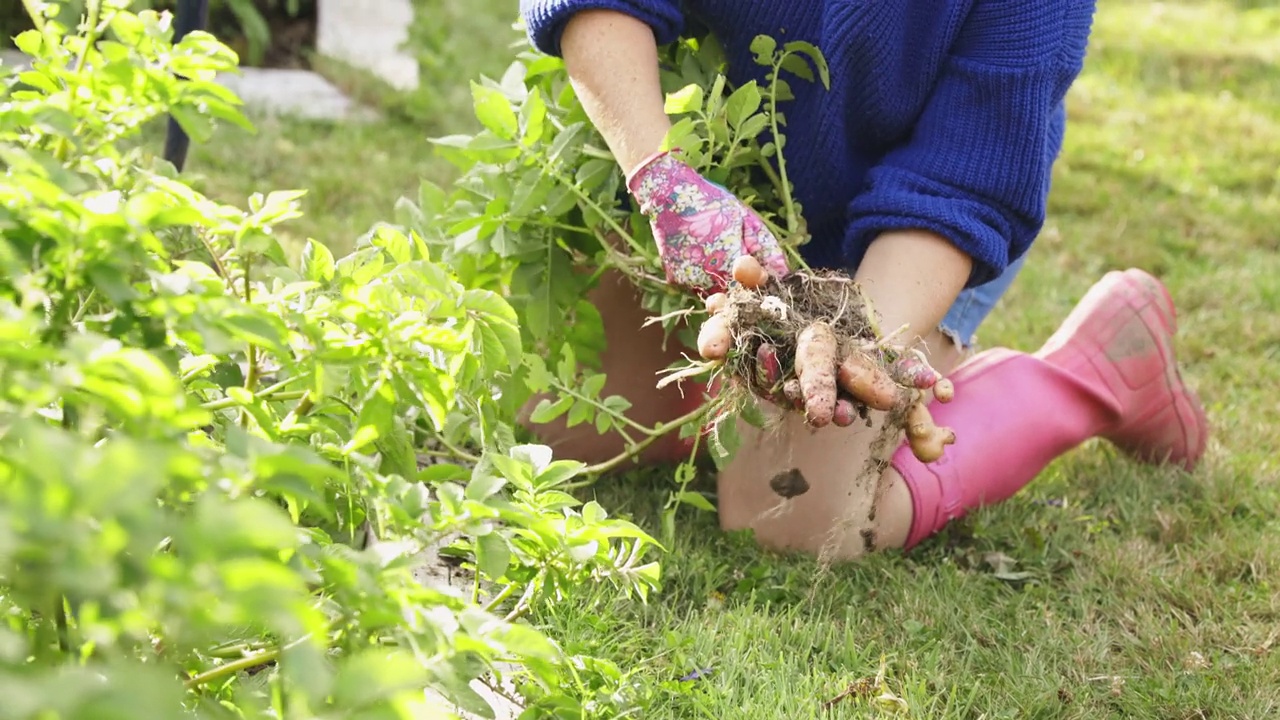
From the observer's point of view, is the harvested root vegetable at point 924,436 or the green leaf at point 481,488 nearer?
the green leaf at point 481,488

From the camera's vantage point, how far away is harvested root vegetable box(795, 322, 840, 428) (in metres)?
1.35

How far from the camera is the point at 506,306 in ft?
4.10

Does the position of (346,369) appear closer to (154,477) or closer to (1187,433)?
(154,477)

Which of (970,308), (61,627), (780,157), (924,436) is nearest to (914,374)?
(924,436)

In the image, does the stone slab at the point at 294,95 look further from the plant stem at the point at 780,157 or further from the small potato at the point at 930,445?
the small potato at the point at 930,445

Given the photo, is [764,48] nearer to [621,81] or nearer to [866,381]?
[621,81]

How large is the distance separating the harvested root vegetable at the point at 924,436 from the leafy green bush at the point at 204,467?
17.4 inches

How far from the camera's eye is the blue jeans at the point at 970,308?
2172mm

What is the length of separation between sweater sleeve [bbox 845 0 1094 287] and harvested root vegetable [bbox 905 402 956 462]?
0.31m

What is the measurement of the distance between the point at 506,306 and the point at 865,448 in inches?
34.5

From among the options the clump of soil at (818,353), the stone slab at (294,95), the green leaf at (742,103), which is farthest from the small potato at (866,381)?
the stone slab at (294,95)

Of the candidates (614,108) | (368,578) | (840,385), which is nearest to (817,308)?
(840,385)

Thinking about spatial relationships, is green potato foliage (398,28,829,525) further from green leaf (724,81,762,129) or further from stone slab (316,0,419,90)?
stone slab (316,0,419,90)

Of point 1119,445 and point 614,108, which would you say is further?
point 1119,445
